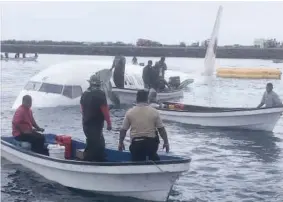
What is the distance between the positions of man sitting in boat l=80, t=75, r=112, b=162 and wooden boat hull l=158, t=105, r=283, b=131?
9.37m

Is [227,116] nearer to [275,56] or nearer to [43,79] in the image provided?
[43,79]

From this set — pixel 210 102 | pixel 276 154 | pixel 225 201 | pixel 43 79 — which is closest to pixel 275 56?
pixel 210 102

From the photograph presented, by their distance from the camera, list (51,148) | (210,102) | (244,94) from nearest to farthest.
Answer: (51,148), (210,102), (244,94)

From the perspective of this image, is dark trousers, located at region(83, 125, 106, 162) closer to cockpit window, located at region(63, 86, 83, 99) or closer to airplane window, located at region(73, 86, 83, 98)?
cockpit window, located at region(63, 86, 83, 99)

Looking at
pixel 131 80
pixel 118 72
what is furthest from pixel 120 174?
pixel 131 80

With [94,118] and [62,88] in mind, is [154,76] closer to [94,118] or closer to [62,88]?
[62,88]

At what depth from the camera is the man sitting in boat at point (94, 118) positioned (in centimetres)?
1133

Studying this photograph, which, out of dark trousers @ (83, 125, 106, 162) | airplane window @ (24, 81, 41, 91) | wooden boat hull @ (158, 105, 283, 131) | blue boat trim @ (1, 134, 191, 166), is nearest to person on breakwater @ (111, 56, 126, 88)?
airplane window @ (24, 81, 41, 91)

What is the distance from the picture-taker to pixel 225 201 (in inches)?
458

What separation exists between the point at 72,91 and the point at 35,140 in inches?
519

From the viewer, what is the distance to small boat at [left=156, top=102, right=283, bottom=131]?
1989cm

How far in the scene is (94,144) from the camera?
37.9 feet

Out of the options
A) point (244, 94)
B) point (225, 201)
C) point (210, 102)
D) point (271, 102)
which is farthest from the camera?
point (244, 94)

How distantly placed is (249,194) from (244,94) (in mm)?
Result: 24388
